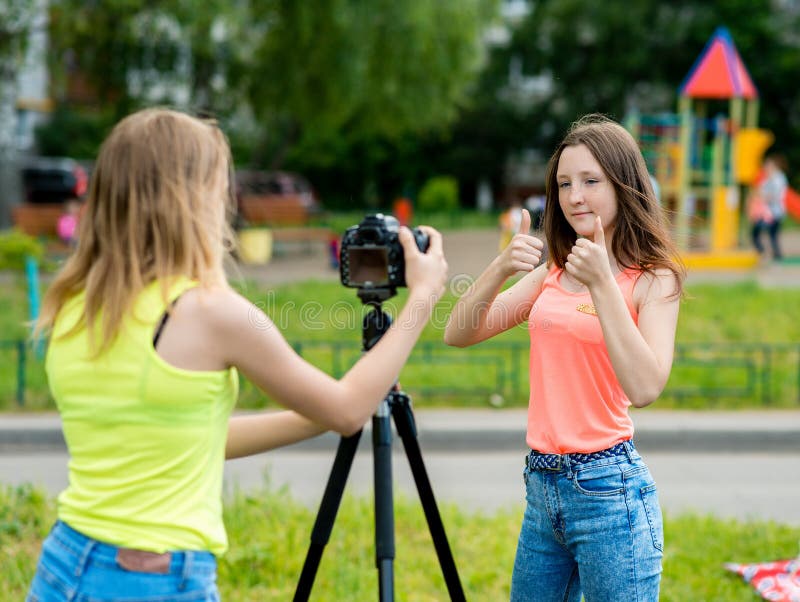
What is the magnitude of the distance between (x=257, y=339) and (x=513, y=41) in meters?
35.2

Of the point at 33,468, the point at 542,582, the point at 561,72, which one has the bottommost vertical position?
the point at 33,468

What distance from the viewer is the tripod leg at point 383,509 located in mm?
2410

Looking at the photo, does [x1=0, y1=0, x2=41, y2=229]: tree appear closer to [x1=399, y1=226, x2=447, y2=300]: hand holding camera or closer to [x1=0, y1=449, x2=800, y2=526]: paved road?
[x1=0, y1=449, x2=800, y2=526]: paved road

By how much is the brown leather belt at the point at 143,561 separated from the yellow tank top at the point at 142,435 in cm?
1

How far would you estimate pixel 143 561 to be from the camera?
6.03 feet

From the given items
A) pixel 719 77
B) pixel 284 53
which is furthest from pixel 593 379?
pixel 284 53

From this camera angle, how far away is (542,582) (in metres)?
2.54

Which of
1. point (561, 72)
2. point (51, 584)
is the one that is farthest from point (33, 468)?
point (561, 72)

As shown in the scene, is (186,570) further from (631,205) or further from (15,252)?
(15,252)

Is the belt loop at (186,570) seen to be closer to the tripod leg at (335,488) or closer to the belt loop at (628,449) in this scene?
the tripod leg at (335,488)

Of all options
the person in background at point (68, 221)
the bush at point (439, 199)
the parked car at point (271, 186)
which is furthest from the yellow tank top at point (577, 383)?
the bush at point (439, 199)

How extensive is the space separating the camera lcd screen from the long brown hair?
2.23 ft

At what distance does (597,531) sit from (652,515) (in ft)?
0.50

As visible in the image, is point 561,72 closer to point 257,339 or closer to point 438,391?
point 438,391
